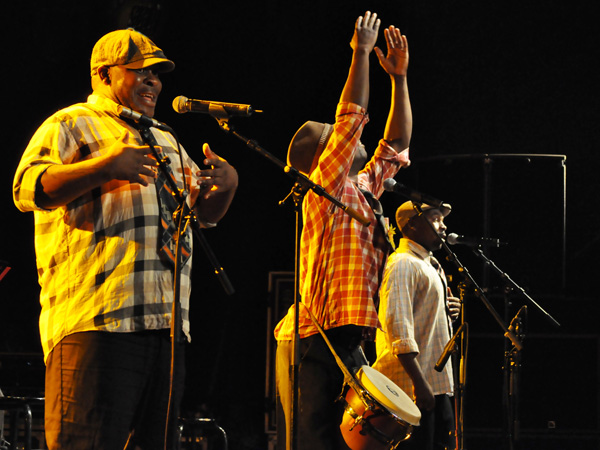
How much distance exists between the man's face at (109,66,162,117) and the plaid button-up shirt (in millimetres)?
180

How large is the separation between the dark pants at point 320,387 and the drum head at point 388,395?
0.26 ft

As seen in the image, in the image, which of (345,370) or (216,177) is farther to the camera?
(345,370)

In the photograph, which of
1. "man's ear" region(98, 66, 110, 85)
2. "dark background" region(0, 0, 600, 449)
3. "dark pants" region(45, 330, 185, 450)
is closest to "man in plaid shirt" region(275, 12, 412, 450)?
"dark pants" region(45, 330, 185, 450)

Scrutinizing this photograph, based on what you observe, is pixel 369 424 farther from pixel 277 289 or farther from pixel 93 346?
pixel 277 289

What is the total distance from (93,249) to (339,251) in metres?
1.25

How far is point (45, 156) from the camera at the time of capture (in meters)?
2.15

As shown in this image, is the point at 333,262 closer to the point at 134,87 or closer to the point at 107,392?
the point at 134,87

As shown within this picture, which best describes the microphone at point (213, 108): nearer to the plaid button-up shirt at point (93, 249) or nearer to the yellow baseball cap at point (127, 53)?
the yellow baseball cap at point (127, 53)

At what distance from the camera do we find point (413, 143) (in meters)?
7.06

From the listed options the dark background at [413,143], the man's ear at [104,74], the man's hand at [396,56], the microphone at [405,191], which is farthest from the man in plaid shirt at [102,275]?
the dark background at [413,143]

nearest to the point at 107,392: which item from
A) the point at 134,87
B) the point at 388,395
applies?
the point at 134,87

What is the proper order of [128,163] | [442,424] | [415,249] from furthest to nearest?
[415,249] < [442,424] < [128,163]

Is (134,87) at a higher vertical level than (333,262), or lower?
higher

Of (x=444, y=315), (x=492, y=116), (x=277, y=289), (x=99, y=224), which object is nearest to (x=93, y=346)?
(x=99, y=224)
